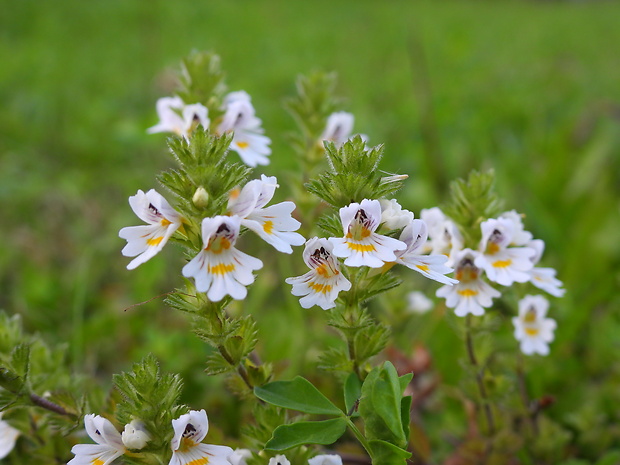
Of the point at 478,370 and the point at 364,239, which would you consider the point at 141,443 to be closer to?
the point at 364,239

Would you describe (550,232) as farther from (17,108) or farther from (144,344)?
(17,108)

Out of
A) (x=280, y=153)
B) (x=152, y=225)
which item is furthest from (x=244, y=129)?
(x=280, y=153)

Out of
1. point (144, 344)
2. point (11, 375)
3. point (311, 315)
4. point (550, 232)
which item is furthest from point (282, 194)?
point (11, 375)

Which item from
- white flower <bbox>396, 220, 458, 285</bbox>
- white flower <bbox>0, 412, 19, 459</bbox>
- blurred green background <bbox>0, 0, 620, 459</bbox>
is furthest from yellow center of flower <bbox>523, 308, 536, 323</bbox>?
white flower <bbox>0, 412, 19, 459</bbox>

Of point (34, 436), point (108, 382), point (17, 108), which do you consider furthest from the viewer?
point (17, 108)

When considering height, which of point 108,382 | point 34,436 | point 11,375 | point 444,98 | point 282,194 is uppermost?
point 444,98

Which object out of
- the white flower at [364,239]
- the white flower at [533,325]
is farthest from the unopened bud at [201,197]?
the white flower at [533,325]
